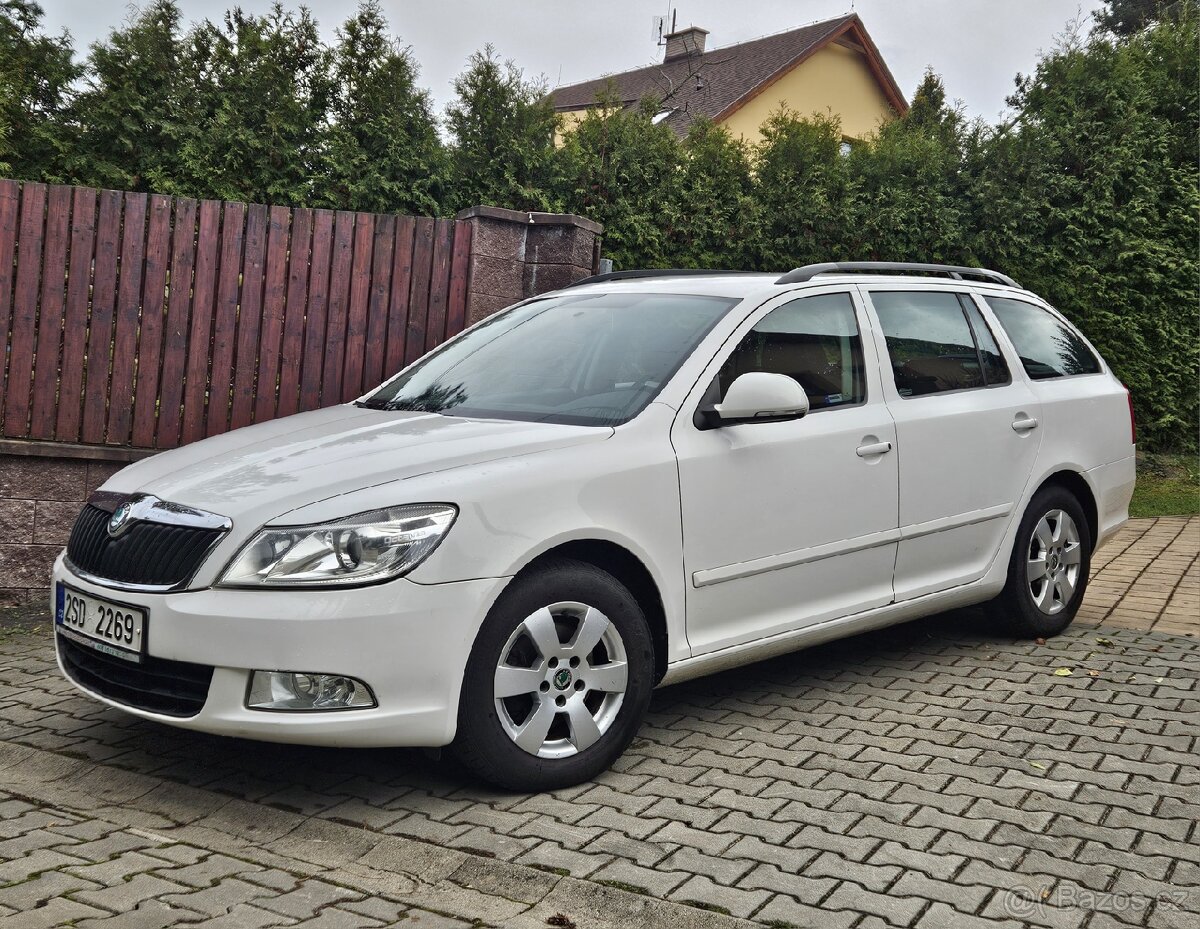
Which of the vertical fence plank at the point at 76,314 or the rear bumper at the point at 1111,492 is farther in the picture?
the vertical fence plank at the point at 76,314

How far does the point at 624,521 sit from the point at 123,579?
161cm

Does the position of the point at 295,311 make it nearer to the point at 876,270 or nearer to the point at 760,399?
the point at 876,270

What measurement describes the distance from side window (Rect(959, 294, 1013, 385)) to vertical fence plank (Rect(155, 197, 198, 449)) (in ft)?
13.7

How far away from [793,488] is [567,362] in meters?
1.01

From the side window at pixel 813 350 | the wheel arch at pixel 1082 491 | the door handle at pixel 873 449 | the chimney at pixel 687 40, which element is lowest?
the wheel arch at pixel 1082 491

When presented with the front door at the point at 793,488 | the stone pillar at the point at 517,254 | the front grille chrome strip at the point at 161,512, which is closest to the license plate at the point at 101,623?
the front grille chrome strip at the point at 161,512

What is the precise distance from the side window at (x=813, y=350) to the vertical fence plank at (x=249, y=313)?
3404 millimetres

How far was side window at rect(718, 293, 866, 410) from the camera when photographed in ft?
15.5

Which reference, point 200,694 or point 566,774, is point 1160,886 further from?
point 200,694

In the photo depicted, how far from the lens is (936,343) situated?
5.54 m

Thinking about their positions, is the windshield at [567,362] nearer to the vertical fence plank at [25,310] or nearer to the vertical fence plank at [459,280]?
the vertical fence plank at [459,280]

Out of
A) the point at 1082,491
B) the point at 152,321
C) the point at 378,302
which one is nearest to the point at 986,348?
the point at 1082,491

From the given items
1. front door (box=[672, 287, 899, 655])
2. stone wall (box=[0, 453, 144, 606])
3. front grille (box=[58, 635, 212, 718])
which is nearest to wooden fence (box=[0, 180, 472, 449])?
stone wall (box=[0, 453, 144, 606])

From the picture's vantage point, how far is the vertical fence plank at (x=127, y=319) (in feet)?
22.1
